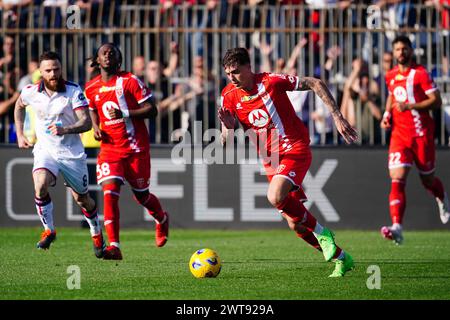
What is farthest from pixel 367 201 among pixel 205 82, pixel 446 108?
pixel 205 82

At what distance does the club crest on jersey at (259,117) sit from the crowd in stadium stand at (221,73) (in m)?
6.79

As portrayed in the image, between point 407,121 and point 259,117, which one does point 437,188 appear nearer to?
point 407,121

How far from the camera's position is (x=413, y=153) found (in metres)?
14.9

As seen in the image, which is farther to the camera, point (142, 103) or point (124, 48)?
point (124, 48)

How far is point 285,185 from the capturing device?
10.5m

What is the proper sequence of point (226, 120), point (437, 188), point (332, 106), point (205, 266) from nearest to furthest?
point (332, 106), point (205, 266), point (226, 120), point (437, 188)

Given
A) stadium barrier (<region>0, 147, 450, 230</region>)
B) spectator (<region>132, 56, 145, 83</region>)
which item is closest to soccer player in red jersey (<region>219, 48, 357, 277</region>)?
stadium barrier (<region>0, 147, 450, 230</region>)

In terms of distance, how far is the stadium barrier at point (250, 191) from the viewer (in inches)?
689

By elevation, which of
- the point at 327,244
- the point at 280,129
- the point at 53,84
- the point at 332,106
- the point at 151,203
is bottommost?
the point at 151,203

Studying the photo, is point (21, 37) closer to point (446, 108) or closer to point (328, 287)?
point (446, 108)

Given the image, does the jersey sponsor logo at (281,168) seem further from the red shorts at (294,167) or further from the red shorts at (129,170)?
the red shorts at (129,170)

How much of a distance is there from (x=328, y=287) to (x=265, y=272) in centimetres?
155

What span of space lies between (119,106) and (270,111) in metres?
2.64

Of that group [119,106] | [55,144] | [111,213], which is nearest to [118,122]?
[119,106]
